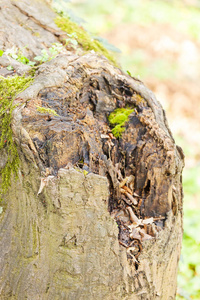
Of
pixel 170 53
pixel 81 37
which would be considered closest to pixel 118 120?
pixel 81 37

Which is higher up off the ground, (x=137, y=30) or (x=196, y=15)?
(x=196, y=15)

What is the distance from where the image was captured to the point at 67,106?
1853 mm

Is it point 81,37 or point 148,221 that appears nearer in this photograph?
point 148,221

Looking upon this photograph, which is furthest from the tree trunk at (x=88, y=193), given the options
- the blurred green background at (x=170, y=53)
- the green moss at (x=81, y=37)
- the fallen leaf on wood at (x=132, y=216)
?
the blurred green background at (x=170, y=53)

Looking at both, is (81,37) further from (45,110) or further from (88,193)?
(88,193)

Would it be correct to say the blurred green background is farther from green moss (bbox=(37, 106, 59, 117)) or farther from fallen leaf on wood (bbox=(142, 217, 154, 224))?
green moss (bbox=(37, 106, 59, 117))

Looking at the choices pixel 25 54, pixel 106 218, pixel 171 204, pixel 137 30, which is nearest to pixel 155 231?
pixel 171 204

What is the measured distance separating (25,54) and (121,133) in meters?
1.04

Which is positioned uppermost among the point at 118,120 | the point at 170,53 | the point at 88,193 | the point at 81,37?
the point at 170,53

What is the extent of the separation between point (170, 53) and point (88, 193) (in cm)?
881

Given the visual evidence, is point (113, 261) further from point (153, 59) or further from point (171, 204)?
point (153, 59)

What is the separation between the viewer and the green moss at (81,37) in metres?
2.60

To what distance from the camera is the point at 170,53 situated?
9.40 meters

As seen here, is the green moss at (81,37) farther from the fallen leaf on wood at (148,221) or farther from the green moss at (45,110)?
the fallen leaf on wood at (148,221)
